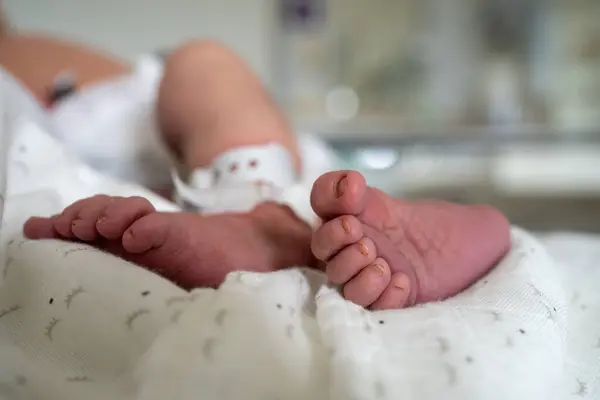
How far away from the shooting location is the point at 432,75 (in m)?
2.37

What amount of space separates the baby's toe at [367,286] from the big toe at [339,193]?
0.04 metres

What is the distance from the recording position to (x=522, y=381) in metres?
Result: 0.34

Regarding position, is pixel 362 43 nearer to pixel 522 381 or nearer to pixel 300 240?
pixel 300 240

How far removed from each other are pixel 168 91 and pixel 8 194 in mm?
285

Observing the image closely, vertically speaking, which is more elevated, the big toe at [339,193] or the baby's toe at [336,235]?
the big toe at [339,193]

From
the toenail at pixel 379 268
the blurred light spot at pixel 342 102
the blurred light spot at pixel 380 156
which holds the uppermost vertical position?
the toenail at pixel 379 268

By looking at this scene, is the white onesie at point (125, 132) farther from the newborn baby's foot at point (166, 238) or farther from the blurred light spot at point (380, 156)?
the blurred light spot at point (380, 156)

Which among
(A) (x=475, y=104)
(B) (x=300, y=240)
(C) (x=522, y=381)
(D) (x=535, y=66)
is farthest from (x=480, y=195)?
(C) (x=522, y=381)

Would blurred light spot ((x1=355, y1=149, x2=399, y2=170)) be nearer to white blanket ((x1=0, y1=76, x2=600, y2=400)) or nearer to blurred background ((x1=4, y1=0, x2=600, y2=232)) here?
blurred background ((x1=4, y1=0, x2=600, y2=232))

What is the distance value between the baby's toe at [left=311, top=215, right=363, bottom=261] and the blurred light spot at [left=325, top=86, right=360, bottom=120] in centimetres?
196

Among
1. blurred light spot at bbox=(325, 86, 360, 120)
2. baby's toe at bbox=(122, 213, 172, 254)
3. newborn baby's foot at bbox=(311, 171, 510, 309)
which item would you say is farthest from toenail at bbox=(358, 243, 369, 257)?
blurred light spot at bbox=(325, 86, 360, 120)

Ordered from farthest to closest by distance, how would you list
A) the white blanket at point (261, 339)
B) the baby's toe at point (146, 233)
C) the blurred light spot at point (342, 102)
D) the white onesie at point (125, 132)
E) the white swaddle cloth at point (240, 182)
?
1. the blurred light spot at point (342, 102)
2. the white onesie at point (125, 132)
3. the white swaddle cloth at point (240, 182)
4. the baby's toe at point (146, 233)
5. the white blanket at point (261, 339)

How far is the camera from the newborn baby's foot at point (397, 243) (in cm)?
40

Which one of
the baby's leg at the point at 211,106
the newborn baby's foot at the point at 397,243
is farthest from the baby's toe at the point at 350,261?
the baby's leg at the point at 211,106
